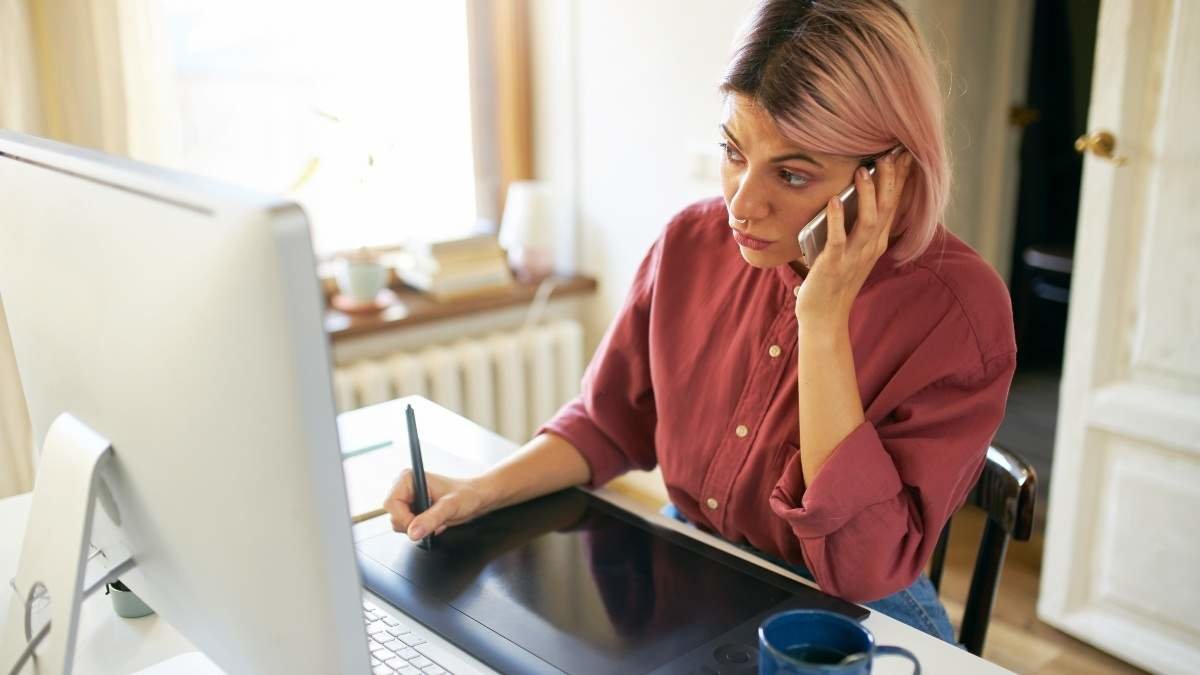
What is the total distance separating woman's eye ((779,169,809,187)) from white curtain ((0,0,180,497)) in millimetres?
1489

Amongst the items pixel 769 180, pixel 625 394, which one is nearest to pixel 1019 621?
pixel 625 394

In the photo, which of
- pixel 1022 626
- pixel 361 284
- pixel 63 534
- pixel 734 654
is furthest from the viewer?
pixel 361 284

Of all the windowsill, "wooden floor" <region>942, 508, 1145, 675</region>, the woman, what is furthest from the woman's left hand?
the windowsill

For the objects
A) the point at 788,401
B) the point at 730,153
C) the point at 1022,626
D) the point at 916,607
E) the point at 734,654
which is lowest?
the point at 1022,626

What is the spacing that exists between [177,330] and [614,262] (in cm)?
226

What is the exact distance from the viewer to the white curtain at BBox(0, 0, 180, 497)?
1.88 m

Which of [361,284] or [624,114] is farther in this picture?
[624,114]

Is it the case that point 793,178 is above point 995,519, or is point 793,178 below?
above

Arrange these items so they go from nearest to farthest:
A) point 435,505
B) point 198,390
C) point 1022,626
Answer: point 198,390, point 435,505, point 1022,626

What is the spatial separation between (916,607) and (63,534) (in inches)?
34.2

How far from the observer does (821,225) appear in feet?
3.51

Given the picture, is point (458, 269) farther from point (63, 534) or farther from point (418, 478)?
point (63, 534)

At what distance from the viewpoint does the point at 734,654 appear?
2.90 ft

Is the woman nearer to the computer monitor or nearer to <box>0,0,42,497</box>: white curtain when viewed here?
the computer monitor
